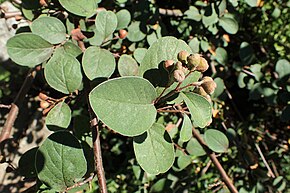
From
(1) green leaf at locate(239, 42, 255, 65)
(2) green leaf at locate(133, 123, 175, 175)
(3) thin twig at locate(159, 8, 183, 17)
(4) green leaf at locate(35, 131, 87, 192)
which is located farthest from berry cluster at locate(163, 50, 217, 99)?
(3) thin twig at locate(159, 8, 183, 17)

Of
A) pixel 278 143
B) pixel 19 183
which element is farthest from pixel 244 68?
pixel 19 183

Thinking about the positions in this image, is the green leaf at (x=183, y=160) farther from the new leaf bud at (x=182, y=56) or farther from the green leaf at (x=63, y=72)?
the new leaf bud at (x=182, y=56)

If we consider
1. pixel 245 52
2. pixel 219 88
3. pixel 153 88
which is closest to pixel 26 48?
pixel 153 88

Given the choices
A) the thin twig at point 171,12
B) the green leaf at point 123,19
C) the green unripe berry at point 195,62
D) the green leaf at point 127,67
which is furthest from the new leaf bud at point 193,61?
the thin twig at point 171,12

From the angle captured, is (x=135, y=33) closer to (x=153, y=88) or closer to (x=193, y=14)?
(x=193, y=14)

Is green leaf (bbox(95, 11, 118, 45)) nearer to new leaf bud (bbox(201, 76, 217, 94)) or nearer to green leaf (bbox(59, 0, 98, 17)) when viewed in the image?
green leaf (bbox(59, 0, 98, 17))

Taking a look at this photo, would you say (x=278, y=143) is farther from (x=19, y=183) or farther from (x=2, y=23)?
(x=2, y=23)
